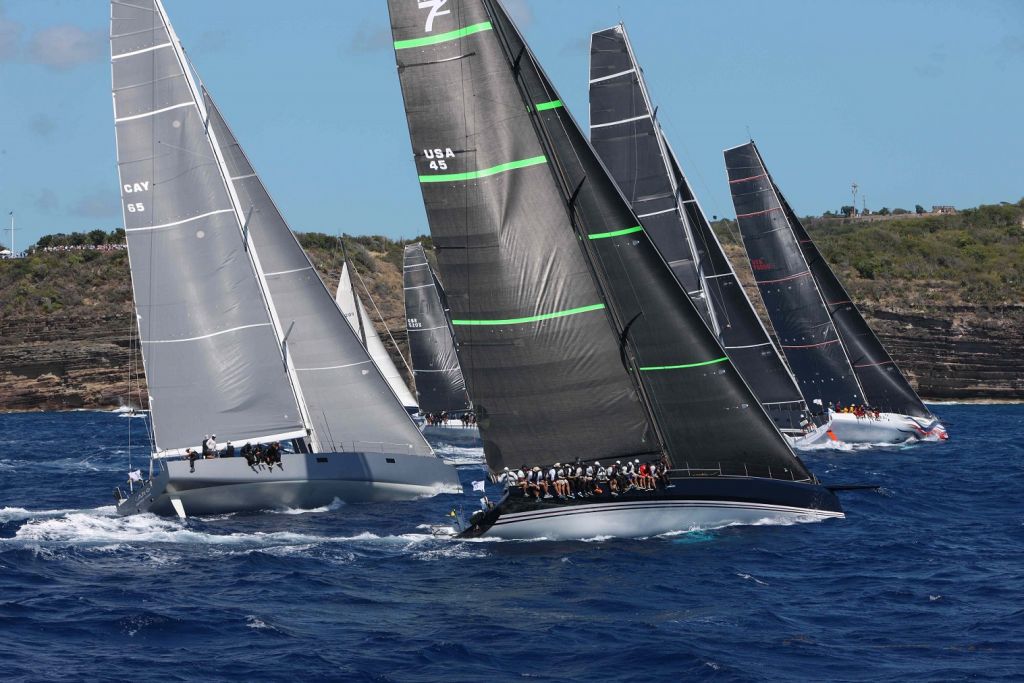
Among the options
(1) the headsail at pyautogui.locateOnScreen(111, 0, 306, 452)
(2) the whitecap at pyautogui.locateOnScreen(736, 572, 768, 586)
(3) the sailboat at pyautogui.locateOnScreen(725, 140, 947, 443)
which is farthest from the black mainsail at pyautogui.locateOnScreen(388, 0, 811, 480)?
(3) the sailboat at pyautogui.locateOnScreen(725, 140, 947, 443)

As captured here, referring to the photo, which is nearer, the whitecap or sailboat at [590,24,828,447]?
the whitecap

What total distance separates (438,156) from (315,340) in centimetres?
997

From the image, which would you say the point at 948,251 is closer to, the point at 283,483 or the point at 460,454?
the point at 460,454

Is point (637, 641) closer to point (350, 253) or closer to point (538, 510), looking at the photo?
point (538, 510)

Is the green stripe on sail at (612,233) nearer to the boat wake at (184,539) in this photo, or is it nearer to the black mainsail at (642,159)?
the boat wake at (184,539)

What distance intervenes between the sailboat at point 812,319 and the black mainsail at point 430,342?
→ 14.1 m

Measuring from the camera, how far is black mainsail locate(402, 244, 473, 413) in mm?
58156

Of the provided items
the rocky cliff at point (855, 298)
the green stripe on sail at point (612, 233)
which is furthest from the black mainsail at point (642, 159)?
the rocky cliff at point (855, 298)

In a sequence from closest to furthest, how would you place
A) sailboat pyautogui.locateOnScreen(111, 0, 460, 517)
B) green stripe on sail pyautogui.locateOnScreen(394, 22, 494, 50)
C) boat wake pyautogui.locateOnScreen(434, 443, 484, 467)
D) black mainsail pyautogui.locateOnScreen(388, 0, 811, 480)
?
green stripe on sail pyautogui.locateOnScreen(394, 22, 494, 50), black mainsail pyautogui.locateOnScreen(388, 0, 811, 480), sailboat pyautogui.locateOnScreen(111, 0, 460, 517), boat wake pyautogui.locateOnScreen(434, 443, 484, 467)

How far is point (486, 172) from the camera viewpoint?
82.4ft

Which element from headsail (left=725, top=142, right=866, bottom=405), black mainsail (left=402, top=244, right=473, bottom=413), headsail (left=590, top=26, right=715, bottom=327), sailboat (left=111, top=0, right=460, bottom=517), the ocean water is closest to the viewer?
the ocean water

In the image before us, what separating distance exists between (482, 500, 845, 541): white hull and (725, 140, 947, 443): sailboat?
25.6 meters

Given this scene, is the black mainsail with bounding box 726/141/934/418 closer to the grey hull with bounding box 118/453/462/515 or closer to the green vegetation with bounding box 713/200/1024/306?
the grey hull with bounding box 118/453/462/515

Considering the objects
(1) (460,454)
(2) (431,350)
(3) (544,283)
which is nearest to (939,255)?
(2) (431,350)
